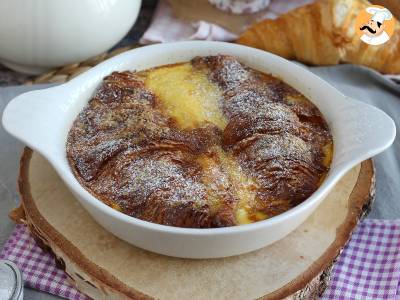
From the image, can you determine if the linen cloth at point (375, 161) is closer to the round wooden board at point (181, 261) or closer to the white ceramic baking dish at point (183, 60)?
the round wooden board at point (181, 261)

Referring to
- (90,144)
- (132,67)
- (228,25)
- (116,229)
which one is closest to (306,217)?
(116,229)

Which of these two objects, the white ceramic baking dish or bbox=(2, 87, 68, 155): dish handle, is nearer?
the white ceramic baking dish

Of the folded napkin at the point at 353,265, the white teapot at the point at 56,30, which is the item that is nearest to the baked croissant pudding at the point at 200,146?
the folded napkin at the point at 353,265

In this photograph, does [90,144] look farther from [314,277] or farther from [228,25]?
[228,25]

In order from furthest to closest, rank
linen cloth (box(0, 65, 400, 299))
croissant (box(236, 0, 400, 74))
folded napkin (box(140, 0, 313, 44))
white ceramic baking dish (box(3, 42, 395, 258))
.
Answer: folded napkin (box(140, 0, 313, 44))
croissant (box(236, 0, 400, 74))
linen cloth (box(0, 65, 400, 299))
white ceramic baking dish (box(3, 42, 395, 258))

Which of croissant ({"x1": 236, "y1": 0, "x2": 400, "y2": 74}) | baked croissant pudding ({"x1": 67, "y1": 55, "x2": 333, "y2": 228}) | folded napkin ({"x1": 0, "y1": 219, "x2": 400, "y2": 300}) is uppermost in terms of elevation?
baked croissant pudding ({"x1": 67, "y1": 55, "x2": 333, "y2": 228})

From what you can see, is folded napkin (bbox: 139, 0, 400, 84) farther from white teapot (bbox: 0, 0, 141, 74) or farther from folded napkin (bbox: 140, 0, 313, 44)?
white teapot (bbox: 0, 0, 141, 74)

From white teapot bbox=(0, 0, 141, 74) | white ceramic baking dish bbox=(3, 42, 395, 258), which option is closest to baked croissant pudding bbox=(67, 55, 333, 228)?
white ceramic baking dish bbox=(3, 42, 395, 258)
